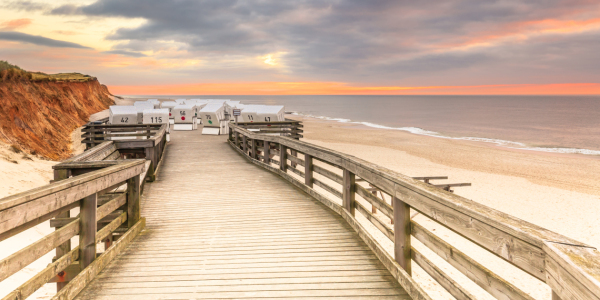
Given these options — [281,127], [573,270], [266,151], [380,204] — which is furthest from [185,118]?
[573,270]

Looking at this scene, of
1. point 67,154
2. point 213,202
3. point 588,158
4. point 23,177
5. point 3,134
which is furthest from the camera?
point 588,158

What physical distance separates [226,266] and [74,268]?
1.68 metres

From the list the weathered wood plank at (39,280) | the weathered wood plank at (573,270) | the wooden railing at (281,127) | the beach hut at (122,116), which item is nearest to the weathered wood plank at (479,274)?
the weathered wood plank at (573,270)

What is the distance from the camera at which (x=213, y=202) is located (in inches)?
267

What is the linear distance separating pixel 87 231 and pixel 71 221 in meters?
0.27

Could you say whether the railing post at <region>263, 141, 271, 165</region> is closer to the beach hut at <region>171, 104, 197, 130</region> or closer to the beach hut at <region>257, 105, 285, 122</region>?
the beach hut at <region>257, 105, 285, 122</region>

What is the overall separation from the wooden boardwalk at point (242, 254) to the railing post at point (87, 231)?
238 mm

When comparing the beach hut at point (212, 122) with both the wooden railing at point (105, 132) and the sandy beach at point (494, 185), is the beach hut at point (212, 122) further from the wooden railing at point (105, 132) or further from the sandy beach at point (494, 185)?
the sandy beach at point (494, 185)

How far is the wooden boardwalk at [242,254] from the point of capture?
11.1ft

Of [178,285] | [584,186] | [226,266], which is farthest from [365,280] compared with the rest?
[584,186]

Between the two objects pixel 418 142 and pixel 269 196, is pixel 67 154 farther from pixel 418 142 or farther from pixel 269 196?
pixel 418 142

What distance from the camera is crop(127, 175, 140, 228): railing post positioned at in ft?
16.1

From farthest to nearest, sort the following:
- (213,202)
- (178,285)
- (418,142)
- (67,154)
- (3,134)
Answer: (418,142), (67,154), (3,134), (213,202), (178,285)

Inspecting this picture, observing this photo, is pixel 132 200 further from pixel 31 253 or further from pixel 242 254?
pixel 31 253
